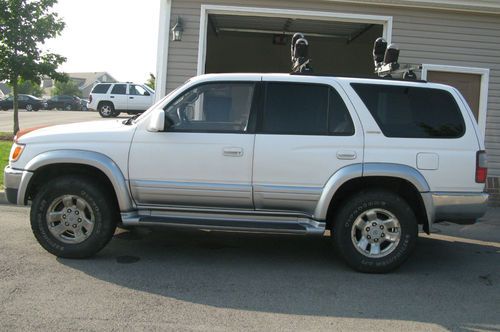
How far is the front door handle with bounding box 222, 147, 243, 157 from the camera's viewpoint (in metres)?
5.05

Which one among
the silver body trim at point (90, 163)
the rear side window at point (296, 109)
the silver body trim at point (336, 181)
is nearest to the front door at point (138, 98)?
the silver body trim at point (90, 163)

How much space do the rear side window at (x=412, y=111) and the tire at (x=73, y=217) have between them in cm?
290

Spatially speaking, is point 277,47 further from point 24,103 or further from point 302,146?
point 24,103

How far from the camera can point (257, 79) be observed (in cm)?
532

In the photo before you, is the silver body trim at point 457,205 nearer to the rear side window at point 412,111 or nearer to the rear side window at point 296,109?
the rear side window at point 412,111

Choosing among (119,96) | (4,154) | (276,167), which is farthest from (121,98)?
(276,167)

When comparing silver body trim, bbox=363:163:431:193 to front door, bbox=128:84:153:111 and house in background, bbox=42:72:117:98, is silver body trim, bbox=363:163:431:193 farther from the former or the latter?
house in background, bbox=42:72:117:98

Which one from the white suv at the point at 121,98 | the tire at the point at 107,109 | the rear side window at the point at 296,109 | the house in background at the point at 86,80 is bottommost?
the rear side window at the point at 296,109

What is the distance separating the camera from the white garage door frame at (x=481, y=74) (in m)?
9.30

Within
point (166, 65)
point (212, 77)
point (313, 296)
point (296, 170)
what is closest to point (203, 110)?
point (212, 77)

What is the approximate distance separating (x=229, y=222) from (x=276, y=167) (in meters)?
0.73

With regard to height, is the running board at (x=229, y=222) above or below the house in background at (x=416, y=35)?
below

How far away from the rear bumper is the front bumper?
403 centimetres

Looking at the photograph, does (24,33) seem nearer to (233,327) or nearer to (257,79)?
(257,79)
